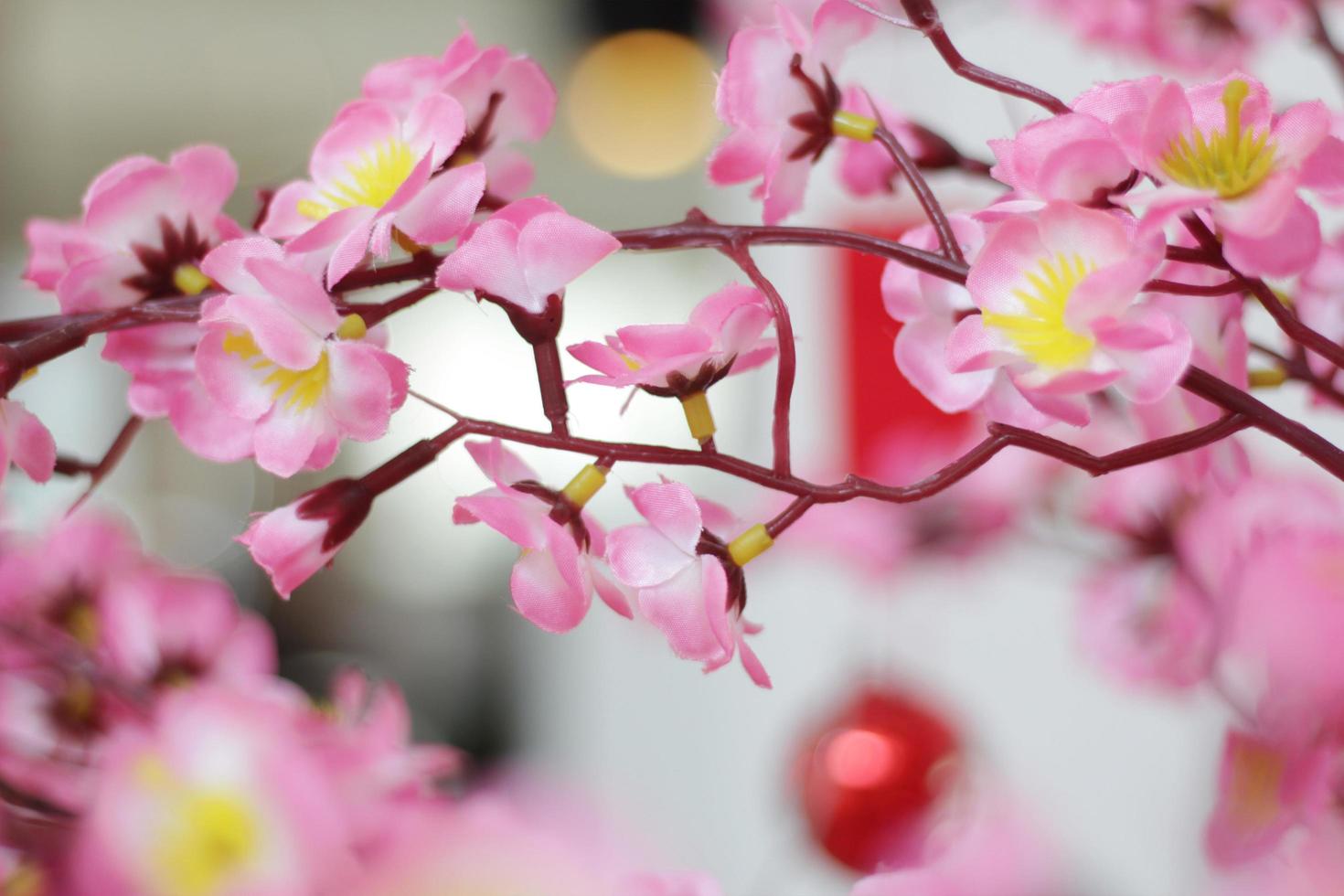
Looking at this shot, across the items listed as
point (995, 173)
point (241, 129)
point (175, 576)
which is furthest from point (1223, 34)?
point (241, 129)

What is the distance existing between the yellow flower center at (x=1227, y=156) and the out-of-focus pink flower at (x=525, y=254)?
91 millimetres

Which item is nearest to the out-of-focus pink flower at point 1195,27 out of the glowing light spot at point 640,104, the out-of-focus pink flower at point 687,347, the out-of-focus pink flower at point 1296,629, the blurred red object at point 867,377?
the out-of-focus pink flower at point 1296,629

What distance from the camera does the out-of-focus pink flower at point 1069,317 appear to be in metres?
0.17

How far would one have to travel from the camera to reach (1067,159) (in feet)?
0.58

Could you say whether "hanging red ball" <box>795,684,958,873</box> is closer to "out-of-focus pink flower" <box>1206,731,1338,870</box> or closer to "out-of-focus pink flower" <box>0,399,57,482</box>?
"out-of-focus pink flower" <box>1206,731,1338,870</box>

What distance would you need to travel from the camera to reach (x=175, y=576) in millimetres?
369

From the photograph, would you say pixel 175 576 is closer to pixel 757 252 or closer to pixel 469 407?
pixel 757 252

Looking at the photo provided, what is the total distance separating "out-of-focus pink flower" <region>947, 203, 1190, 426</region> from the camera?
0.57 feet

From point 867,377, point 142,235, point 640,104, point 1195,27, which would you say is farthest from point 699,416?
point 640,104

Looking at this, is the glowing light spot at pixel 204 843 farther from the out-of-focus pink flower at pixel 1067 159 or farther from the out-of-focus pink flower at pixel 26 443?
the out-of-focus pink flower at pixel 1067 159

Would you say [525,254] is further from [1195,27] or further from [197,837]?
[1195,27]

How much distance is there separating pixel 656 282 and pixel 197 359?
160 cm

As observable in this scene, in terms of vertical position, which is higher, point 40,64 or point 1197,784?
point 40,64

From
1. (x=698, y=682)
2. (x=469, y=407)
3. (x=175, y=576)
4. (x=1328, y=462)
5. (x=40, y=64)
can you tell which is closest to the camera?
(x=1328, y=462)
